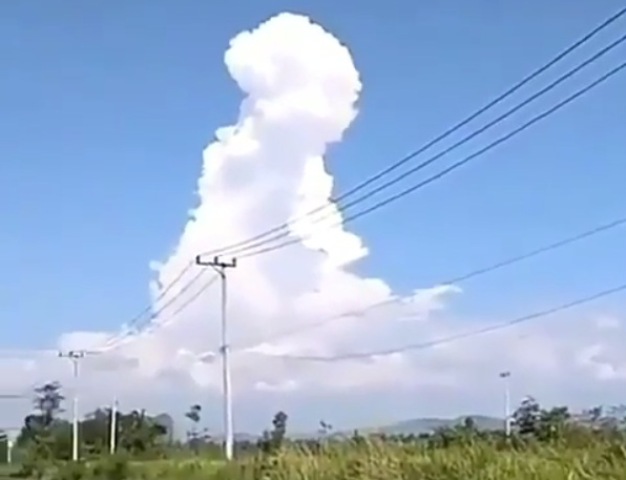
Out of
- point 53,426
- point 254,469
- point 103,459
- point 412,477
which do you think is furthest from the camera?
point 53,426

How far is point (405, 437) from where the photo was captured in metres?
24.1

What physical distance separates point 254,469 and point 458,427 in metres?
5.67

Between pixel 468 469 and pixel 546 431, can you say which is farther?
pixel 546 431

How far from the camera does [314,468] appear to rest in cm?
2336

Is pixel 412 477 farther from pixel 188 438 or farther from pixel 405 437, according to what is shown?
pixel 188 438

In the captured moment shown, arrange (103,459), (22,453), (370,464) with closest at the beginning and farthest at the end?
1. (370,464)
2. (103,459)
3. (22,453)

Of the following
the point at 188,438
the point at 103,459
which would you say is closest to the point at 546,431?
the point at 103,459

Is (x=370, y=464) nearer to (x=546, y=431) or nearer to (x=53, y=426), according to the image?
(x=546, y=431)

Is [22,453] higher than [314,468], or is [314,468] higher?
[22,453]

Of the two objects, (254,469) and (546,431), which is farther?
(254,469)

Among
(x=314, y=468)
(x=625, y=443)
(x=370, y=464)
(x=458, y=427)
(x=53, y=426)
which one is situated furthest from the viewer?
(x=53, y=426)

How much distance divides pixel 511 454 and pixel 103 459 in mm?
40601

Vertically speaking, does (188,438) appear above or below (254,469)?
above

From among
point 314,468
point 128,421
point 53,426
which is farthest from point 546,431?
point 53,426
